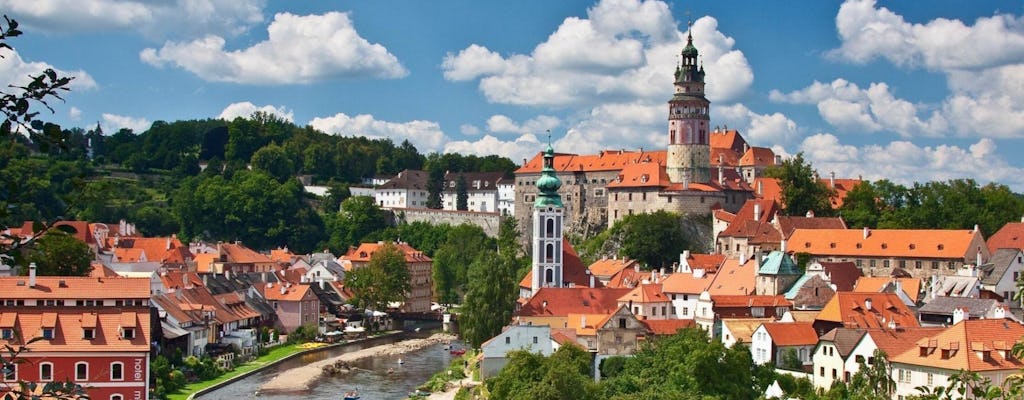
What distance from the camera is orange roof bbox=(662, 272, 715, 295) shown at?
4659 cm

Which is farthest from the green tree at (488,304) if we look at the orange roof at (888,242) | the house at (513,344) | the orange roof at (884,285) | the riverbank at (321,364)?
the orange roof at (888,242)

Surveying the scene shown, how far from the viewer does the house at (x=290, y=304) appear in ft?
187

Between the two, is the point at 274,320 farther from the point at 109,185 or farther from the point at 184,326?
the point at 109,185

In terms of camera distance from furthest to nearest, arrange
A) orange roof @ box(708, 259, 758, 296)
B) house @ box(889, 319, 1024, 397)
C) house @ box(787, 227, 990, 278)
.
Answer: house @ box(787, 227, 990, 278)
orange roof @ box(708, 259, 758, 296)
house @ box(889, 319, 1024, 397)

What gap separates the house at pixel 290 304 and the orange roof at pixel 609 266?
14.7 meters

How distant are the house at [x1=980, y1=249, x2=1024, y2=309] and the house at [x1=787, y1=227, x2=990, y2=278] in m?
2.22

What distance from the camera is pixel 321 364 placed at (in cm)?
4850

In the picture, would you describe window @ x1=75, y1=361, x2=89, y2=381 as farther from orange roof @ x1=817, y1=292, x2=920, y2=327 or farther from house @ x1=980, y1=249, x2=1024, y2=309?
house @ x1=980, y1=249, x2=1024, y2=309

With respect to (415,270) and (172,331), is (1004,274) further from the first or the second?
(415,270)

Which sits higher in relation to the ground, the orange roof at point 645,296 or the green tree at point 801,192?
the green tree at point 801,192

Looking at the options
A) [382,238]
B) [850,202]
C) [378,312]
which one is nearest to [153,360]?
[378,312]

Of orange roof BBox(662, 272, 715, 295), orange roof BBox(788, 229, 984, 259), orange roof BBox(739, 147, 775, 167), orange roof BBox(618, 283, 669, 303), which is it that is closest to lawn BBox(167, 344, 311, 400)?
orange roof BBox(618, 283, 669, 303)

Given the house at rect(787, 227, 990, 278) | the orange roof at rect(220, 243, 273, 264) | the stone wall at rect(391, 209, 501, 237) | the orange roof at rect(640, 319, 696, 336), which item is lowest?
the orange roof at rect(640, 319, 696, 336)

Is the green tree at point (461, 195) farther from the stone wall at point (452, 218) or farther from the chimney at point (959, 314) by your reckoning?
the chimney at point (959, 314)
